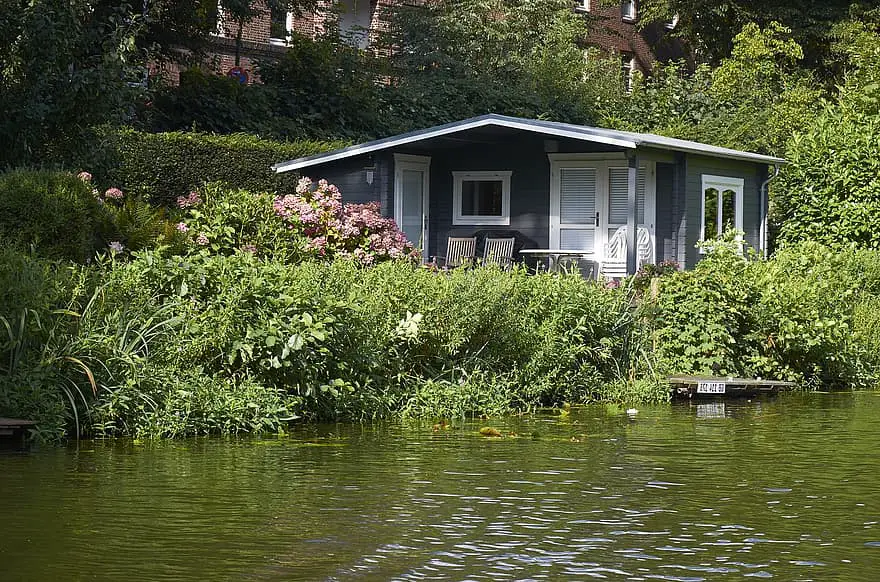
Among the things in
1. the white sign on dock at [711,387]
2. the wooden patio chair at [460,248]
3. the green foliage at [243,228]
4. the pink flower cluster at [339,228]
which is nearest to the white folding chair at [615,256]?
the wooden patio chair at [460,248]

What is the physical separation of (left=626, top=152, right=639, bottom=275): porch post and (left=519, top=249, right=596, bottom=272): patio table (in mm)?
1424

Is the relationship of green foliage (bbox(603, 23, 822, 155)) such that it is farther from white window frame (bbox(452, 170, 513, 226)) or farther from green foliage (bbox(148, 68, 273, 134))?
green foliage (bbox(148, 68, 273, 134))

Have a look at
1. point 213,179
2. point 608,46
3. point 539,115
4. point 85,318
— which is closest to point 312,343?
point 85,318

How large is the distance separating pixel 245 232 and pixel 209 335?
27.7 ft

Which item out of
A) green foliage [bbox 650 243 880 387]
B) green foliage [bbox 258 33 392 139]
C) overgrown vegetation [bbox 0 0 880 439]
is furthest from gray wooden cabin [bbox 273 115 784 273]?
green foliage [bbox 650 243 880 387]

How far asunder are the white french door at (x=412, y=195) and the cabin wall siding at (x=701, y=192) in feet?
16.6

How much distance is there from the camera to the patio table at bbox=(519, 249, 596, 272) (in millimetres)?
26236

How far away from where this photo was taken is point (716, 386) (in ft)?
54.1

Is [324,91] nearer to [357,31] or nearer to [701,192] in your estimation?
[357,31]

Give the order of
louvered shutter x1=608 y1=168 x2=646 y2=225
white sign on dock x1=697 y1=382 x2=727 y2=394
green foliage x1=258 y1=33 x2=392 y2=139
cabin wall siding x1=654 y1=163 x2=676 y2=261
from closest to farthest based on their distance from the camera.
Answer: white sign on dock x1=697 y1=382 x2=727 y2=394 < louvered shutter x1=608 y1=168 x2=646 y2=225 < cabin wall siding x1=654 y1=163 x2=676 y2=261 < green foliage x1=258 y1=33 x2=392 y2=139

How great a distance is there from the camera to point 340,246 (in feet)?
72.1

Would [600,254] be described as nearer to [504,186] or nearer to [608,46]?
[504,186]

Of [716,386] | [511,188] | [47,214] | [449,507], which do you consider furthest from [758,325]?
[511,188]

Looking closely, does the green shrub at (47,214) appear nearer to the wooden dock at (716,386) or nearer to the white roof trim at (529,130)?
the wooden dock at (716,386)
